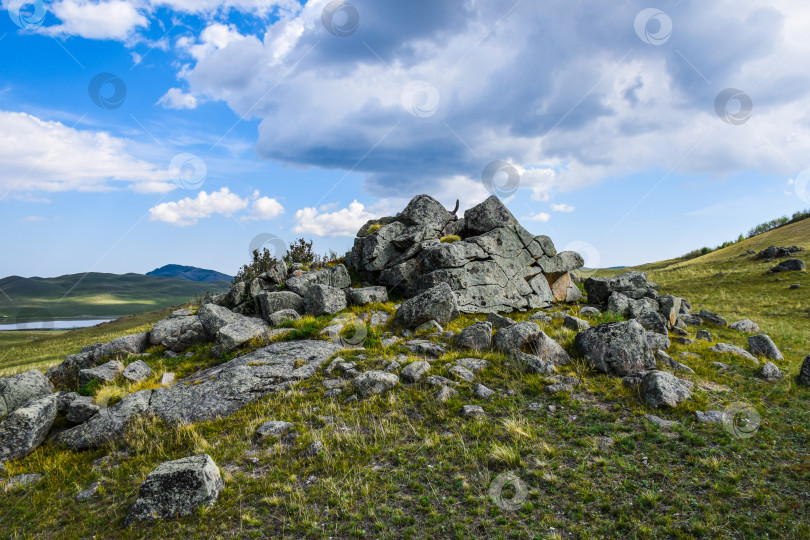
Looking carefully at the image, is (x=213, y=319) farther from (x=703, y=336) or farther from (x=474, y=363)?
(x=703, y=336)

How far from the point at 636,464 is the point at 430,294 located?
42.6 feet

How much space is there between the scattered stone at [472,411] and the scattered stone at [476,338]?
486cm

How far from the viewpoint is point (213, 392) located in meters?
14.0

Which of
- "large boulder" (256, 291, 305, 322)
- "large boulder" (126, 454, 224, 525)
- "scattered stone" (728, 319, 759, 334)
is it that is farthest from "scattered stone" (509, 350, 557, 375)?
"scattered stone" (728, 319, 759, 334)

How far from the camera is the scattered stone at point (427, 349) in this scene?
16875 millimetres

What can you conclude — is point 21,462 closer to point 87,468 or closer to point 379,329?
point 87,468

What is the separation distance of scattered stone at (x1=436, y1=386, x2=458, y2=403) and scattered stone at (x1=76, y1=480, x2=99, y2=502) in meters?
9.64

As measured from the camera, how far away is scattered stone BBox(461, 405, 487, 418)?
11.8 m

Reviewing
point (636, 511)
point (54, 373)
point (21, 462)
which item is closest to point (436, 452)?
point (636, 511)

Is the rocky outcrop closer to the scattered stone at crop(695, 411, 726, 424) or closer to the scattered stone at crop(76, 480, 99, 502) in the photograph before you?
the scattered stone at crop(695, 411, 726, 424)

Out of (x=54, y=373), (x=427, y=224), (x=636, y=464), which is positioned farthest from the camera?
(x=427, y=224)

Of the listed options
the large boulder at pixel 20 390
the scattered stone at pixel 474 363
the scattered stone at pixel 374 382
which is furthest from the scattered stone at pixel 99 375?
the scattered stone at pixel 474 363

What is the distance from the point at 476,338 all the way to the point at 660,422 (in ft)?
24.8

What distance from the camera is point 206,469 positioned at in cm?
883
